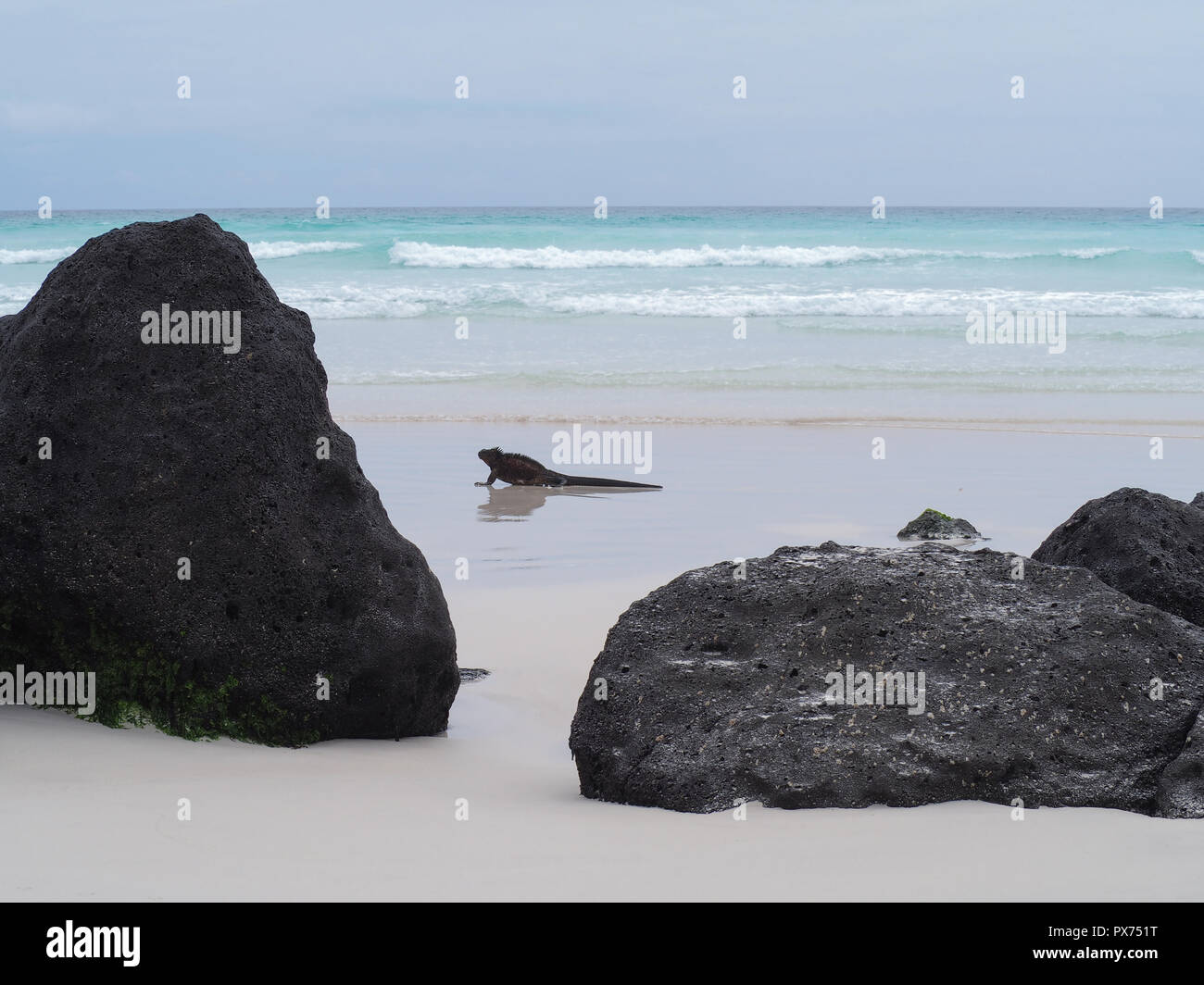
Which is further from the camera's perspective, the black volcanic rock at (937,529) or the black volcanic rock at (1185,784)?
the black volcanic rock at (937,529)

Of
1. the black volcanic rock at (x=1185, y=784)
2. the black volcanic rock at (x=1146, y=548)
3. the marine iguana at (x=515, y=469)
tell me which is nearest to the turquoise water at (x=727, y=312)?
the marine iguana at (x=515, y=469)

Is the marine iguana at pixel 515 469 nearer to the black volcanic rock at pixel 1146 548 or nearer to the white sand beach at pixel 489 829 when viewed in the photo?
the white sand beach at pixel 489 829

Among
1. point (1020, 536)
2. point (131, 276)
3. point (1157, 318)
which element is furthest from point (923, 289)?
point (131, 276)

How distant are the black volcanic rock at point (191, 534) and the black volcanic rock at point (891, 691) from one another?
877 mm

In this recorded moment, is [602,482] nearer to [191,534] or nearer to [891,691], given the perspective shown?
[191,534]

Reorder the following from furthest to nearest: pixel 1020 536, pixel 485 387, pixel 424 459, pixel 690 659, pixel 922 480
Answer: pixel 485 387 < pixel 424 459 < pixel 922 480 < pixel 1020 536 < pixel 690 659

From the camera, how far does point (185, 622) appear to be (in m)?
4.02

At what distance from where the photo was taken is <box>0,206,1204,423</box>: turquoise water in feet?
48.1

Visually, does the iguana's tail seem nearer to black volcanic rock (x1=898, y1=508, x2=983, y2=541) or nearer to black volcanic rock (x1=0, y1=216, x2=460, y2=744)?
black volcanic rock (x1=898, y1=508, x2=983, y2=541)

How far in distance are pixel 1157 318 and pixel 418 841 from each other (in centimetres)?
2383

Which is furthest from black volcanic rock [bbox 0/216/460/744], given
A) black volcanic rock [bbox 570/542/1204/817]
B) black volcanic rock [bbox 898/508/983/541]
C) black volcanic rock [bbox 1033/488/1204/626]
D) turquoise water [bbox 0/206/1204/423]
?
turquoise water [bbox 0/206/1204/423]

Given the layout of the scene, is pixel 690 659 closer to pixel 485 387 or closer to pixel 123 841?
pixel 123 841

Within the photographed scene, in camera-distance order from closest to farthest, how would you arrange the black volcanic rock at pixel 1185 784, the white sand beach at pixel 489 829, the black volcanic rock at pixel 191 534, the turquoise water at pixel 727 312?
the white sand beach at pixel 489 829, the black volcanic rock at pixel 1185 784, the black volcanic rock at pixel 191 534, the turquoise water at pixel 727 312

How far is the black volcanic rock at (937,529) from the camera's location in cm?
782
